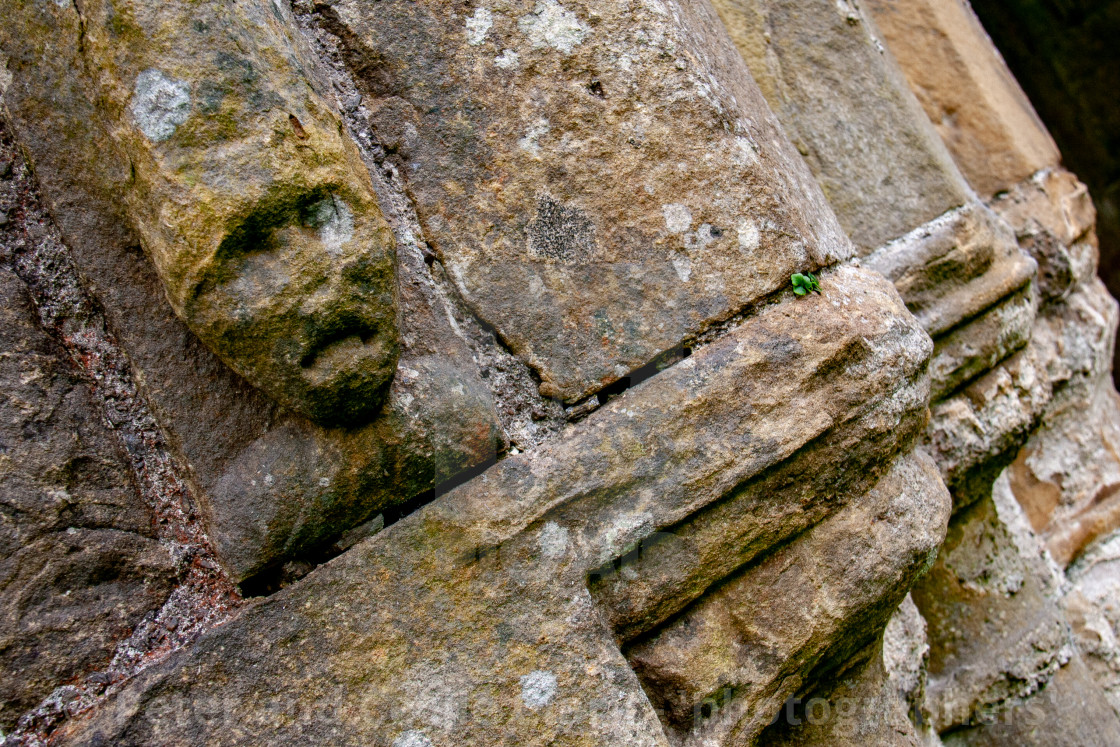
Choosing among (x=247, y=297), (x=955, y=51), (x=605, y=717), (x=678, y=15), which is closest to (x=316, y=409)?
(x=247, y=297)

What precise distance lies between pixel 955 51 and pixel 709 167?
135 centimetres

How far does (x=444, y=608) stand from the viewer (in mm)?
859

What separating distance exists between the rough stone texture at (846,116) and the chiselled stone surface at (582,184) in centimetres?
64

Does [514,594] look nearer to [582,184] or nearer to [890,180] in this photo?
[582,184]

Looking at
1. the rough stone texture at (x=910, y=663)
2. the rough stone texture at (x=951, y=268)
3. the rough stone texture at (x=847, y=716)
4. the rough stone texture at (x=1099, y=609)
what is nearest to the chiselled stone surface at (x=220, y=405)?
the rough stone texture at (x=847, y=716)

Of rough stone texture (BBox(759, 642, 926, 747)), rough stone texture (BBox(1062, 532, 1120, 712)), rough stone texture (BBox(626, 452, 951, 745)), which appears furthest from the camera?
rough stone texture (BBox(1062, 532, 1120, 712))

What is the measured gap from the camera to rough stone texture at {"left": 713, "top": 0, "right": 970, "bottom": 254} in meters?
1.52

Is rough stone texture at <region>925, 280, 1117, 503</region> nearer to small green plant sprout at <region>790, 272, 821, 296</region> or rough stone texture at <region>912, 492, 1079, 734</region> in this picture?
rough stone texture at <region>912, 492, 1079, 734</region>

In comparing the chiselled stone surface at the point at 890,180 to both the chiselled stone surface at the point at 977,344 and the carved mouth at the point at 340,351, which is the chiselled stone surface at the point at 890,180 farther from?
the carved mouth at the point at 340,351

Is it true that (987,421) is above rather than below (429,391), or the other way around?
below

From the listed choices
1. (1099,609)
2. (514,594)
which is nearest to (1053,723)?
(1099,609)

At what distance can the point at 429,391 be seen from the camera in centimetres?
89

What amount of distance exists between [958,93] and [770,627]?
63.6 inches

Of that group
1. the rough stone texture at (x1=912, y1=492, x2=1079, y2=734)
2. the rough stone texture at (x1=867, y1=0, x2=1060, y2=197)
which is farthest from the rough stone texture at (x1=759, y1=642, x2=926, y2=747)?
the rough stone texture at (x1=867, y1=0, x2=1060, y2=197)
